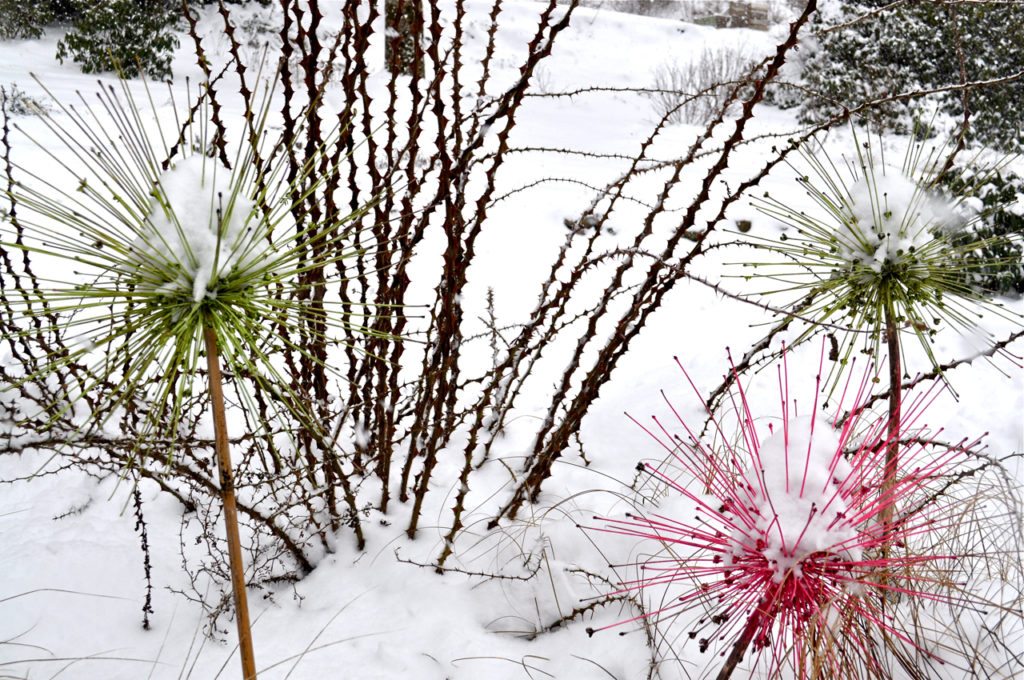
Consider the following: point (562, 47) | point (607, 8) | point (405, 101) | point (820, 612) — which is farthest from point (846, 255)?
point (607, 8)

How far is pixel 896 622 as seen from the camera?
1.64m

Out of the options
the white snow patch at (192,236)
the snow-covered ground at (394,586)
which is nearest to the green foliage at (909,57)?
the snow-covered ground at (394,586)

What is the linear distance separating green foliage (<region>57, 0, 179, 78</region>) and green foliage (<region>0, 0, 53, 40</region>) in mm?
525

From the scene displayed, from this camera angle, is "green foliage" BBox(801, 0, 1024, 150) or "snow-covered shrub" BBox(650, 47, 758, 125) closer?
"green foliage" BBox(801, 0, 1024, 150)

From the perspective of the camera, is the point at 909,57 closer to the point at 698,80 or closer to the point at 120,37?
the point at 698,80

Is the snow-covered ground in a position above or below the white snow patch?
below

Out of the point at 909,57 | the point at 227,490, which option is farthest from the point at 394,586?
the point at 909,57

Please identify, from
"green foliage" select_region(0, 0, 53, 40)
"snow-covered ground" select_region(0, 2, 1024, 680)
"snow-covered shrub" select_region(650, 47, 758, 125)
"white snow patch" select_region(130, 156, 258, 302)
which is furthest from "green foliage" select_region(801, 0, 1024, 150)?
"green foliage" select_region(0, 0, 53, 40)

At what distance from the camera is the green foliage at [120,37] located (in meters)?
9.55

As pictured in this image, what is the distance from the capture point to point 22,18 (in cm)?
1054

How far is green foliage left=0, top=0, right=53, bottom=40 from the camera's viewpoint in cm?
1044

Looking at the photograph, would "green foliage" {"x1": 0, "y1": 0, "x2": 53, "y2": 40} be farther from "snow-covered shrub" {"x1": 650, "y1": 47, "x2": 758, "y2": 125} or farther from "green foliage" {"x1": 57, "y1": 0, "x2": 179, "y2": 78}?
"snow-covered shrub" {"x1": 650, "y1": 47, "x2": 758, "y2": 125}

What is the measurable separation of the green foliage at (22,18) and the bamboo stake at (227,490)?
1274 cm

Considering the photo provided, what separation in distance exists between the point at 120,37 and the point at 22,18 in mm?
2026
